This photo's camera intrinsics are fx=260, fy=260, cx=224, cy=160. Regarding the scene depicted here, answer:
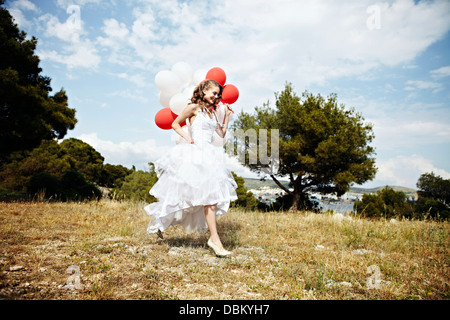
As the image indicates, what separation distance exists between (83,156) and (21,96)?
1044 inches

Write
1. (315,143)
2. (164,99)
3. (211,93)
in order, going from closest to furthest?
(211,93) < (164,99) < (315,143)

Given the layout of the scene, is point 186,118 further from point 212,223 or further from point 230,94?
point 212,223

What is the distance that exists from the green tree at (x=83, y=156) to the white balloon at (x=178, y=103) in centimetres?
2968

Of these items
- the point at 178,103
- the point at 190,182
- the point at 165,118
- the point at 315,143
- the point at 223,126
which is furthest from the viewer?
the point at 315,143

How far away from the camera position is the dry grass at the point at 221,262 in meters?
2.36

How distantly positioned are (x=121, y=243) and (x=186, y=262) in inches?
50.7

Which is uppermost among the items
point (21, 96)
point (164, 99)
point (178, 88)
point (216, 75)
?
point (21, 96)

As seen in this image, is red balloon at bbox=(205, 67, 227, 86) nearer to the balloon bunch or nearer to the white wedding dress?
the balloon bunch

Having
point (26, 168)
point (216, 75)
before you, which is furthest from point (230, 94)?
point (26, 168)

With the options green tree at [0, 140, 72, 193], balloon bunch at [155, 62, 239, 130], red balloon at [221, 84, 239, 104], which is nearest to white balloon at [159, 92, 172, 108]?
balloon bunch at [155, 62, 239, 130]

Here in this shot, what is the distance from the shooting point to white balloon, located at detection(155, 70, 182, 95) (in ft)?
15.5

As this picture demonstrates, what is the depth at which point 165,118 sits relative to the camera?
15.3ft

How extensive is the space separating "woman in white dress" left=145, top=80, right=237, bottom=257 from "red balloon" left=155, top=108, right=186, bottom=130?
96 centimetres
